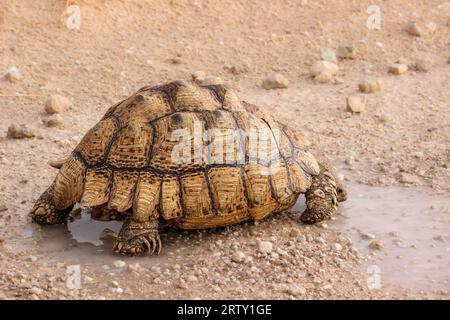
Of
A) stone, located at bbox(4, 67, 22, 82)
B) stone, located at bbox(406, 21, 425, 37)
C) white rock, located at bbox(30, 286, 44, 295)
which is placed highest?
stone, located at bbox(406, 21, 425, 37)

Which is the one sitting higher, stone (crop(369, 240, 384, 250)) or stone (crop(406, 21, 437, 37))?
stone (crop(406, 21, 437, 37))

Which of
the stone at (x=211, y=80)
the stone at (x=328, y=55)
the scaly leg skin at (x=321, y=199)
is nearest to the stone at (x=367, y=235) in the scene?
the scaly leg skin at (x=321, y=199)

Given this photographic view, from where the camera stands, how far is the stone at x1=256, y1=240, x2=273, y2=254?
5305 mm

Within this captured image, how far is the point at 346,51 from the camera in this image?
31.7 ft

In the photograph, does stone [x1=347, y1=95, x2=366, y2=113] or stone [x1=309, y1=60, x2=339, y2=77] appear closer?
stone [x1=347, y1=95, x2=366, y2=113]

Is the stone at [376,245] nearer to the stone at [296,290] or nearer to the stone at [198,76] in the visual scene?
the stone at [296,290]

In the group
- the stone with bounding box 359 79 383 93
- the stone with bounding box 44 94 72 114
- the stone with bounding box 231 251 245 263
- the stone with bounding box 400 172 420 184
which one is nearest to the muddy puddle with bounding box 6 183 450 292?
the stone with bounding box 400 172 420 184

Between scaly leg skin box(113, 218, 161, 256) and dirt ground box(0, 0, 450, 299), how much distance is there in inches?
3.3

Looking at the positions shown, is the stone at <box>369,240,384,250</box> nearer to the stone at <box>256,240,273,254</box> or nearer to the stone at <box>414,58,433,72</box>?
the stone at <box>256,240,273,254</box>

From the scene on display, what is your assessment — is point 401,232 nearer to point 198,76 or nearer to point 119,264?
point 119,264

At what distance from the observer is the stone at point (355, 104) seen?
8.19 m

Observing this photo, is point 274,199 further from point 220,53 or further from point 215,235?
A: point 220,53

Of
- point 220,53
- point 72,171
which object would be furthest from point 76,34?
point 72,171

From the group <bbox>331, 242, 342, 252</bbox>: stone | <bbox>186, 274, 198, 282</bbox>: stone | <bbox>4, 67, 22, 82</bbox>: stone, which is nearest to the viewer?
<bbox>186, 274, 198, 282</bbox>: stone
